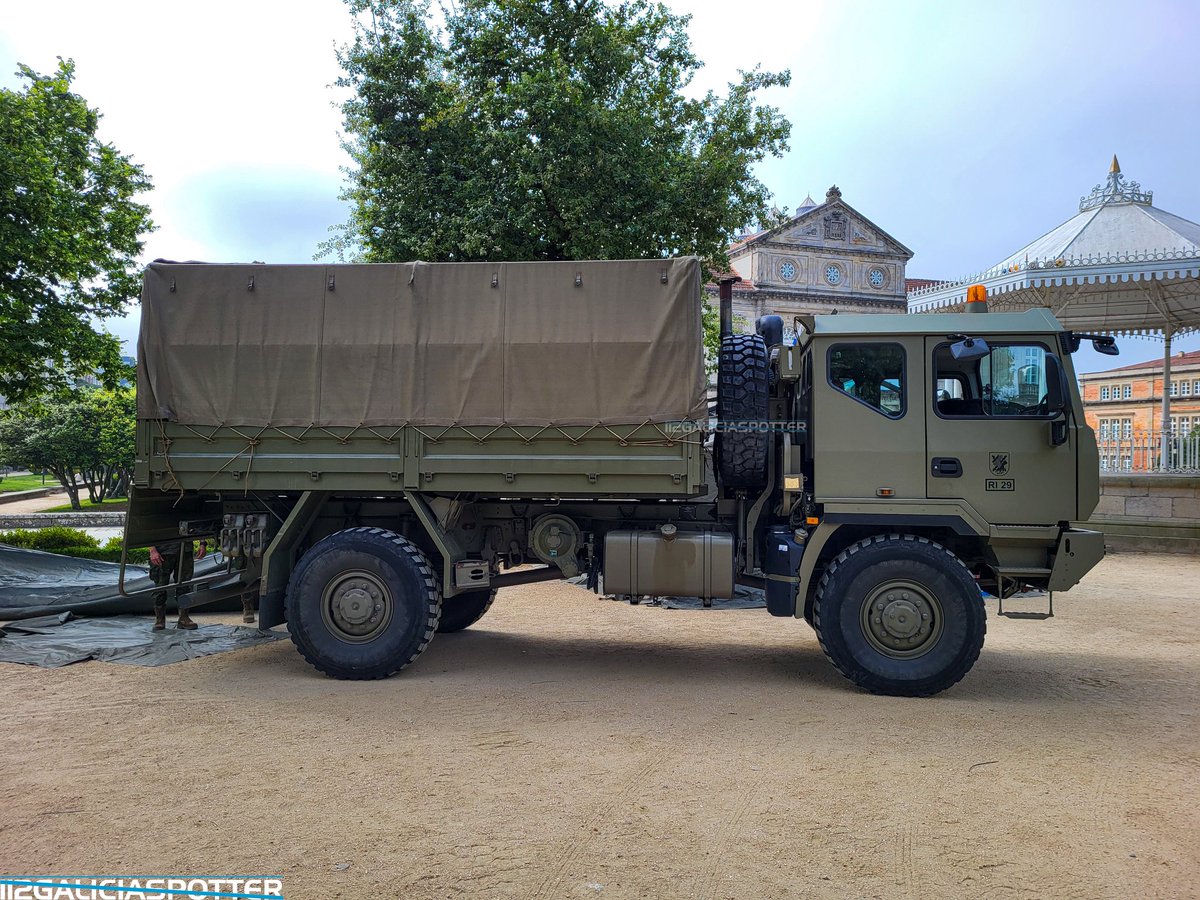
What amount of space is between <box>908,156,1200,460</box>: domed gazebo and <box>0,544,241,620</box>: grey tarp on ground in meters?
15.9

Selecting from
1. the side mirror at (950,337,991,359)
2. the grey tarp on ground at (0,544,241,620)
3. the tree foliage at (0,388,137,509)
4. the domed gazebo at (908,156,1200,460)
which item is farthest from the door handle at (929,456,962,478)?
the tree foliage at (0,388,137,509)

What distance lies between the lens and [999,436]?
269 inches

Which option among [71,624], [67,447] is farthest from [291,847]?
[67,447]

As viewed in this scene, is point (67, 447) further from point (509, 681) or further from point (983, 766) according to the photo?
point (983, 766)

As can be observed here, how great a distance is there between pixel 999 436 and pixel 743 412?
2.07m

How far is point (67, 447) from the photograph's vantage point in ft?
118

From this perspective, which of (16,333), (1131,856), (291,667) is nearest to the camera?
(1131,856)

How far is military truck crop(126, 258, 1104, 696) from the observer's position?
681cm

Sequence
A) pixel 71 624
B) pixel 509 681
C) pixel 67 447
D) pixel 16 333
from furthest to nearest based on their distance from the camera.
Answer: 1. pixel 67 447
2. pixel 16 333
3. pixel 71 624
4. pixel 509 681

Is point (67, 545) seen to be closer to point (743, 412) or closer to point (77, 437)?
point (743, 412)

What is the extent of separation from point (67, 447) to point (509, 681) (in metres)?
36.2

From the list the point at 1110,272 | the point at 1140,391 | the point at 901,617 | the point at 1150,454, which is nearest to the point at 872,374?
the point at 901,617

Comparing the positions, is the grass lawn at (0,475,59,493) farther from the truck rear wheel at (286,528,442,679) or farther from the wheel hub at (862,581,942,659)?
the wheel hub at (862,581,942,659)

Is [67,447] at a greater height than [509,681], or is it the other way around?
[67,447]
